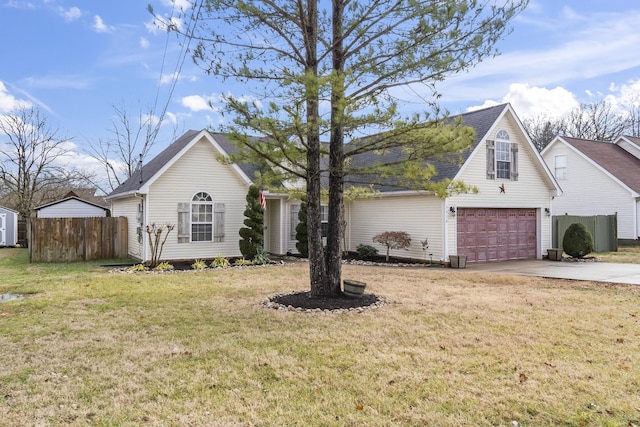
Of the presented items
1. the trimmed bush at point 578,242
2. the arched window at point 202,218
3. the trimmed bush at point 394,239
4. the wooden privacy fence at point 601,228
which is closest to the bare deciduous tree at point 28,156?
the arched window at point 202,218

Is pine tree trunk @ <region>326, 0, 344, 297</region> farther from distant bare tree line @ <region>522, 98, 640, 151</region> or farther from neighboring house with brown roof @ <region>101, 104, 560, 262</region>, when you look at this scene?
distant bare tree line @ <region>522, 98, 640, 151</region>

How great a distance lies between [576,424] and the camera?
336 cm

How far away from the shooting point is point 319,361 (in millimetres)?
4781

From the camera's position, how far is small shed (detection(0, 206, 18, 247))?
21406 mm

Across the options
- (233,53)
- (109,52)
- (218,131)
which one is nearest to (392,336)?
(218,131)

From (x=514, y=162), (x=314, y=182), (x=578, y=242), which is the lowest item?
(x=578, y=242)

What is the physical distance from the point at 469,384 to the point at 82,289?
27.7 ft

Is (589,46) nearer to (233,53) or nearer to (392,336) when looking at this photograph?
(233,53)

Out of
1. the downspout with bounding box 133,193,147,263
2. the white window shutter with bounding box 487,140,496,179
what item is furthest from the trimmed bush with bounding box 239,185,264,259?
the white window shutter with bounding box 487,140,496,179

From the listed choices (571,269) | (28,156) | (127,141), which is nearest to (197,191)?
(571,269)

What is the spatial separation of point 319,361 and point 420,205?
1097 centimetres

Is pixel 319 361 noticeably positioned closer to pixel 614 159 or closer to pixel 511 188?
pixel 511 188

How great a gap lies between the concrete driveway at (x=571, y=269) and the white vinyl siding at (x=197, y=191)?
811 centimetres

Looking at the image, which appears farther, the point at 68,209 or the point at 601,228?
the point at 68,209
